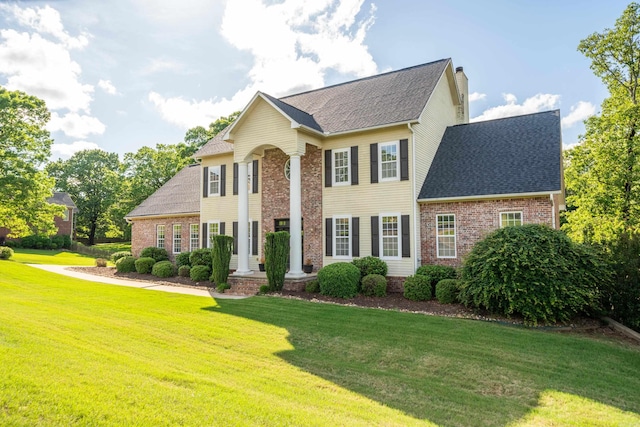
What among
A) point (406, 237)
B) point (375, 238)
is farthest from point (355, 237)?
point (406, 237)

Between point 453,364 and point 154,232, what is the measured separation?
21.8 m

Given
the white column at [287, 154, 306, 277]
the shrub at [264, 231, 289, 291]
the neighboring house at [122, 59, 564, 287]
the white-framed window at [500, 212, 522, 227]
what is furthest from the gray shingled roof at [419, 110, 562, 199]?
the shrub at [264, 231, 289, 291]

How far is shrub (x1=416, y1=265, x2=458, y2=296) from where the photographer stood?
14.5 meters

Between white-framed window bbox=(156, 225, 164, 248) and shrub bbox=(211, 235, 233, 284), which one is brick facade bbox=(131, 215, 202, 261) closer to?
white-framed window bbox=(156, 225, 164, 248)

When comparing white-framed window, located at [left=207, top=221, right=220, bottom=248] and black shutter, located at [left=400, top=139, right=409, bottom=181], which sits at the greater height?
black shutter, located at [left=400, top=139, right=409, bottom=181]

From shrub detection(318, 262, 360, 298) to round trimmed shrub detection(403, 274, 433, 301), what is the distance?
1921 millimetres

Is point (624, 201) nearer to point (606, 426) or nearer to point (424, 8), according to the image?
point (424, 8)

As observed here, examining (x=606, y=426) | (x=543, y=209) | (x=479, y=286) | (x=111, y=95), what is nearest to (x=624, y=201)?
(x=543, y=209)

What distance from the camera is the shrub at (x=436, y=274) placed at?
14.5m

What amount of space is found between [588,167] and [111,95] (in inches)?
783

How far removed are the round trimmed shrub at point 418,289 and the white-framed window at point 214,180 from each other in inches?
462

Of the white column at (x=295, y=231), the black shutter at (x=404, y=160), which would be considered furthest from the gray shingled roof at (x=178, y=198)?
the black shutter at (x=404, y=160)

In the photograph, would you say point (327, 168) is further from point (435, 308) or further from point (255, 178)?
point (435, 308)

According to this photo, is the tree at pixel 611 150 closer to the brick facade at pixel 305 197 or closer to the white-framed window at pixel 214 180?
the brick facade at pixel 305 197
